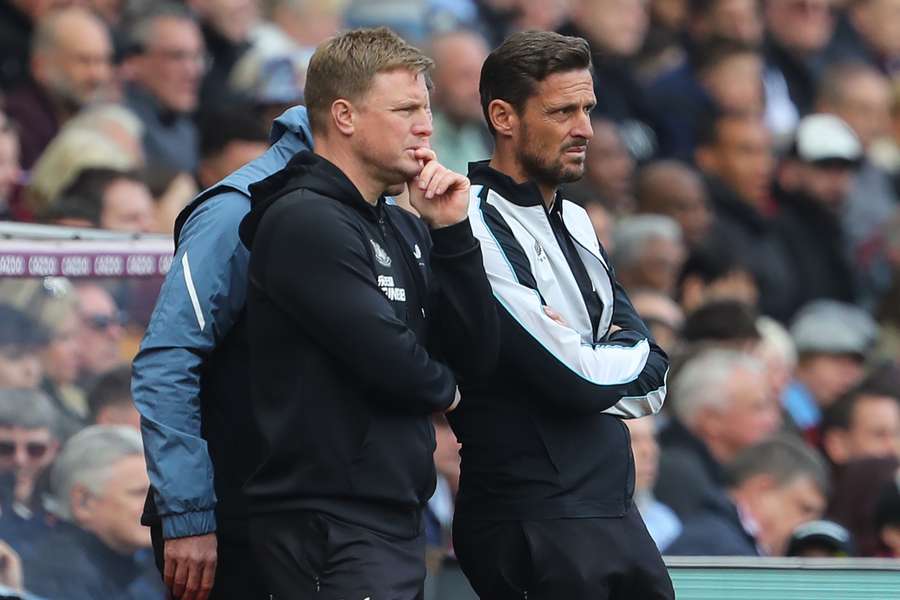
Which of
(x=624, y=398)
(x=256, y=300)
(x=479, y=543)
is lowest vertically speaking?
(x=479, y=543)

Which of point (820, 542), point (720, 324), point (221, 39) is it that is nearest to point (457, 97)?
point (221, 39)

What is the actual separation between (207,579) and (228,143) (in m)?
3.49

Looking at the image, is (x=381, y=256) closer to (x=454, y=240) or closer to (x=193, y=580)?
(x=454, y=240)

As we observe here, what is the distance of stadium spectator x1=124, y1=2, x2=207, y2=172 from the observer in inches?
304

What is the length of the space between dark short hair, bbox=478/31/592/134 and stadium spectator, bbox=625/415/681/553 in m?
2.56

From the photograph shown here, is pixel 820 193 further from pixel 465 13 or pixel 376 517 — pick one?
pixel 376 517

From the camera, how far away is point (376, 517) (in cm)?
347

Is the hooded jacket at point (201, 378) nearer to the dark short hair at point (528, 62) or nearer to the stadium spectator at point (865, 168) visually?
the dark short hair at point (528, 62)

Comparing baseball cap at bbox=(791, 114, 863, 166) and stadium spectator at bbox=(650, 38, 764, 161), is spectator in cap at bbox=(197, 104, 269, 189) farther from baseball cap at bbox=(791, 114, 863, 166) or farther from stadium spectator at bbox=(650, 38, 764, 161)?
baseball cap at bbox=(791, 114, 863, 166)

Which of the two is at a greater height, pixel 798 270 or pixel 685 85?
pixel 685 85

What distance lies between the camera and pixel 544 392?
3719 millimetres

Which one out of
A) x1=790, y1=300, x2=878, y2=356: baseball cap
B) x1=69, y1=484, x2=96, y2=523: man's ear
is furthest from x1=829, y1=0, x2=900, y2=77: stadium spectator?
x1=69, y1=484, x2=96, y2=523: man's ear

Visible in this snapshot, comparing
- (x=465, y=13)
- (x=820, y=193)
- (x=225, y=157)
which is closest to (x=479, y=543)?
(x=225, y=157)

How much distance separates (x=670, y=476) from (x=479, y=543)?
112 inches
